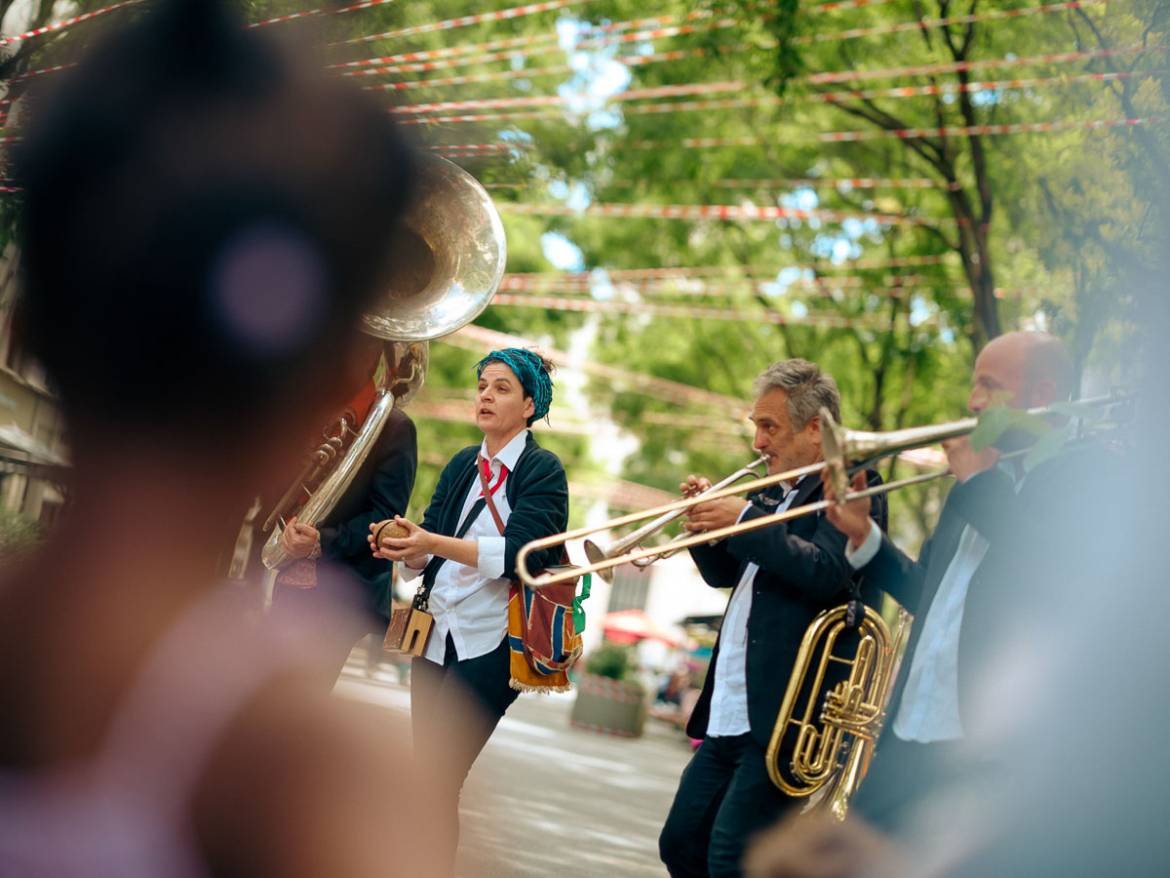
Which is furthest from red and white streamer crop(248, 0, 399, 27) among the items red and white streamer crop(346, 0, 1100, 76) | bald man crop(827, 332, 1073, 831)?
red and white streamer crop(346, 0, 1100, 76)

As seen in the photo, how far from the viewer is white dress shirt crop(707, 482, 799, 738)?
13.4 ft

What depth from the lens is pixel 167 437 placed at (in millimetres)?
1055

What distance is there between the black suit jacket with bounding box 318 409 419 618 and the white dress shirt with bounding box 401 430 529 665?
18cm

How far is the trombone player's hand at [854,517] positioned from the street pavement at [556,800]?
1116 millimetres

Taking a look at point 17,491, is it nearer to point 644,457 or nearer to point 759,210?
point 759,210

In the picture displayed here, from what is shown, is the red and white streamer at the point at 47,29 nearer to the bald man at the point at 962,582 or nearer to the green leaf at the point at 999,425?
the green leaf at the point at 999,425

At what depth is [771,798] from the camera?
3.94m

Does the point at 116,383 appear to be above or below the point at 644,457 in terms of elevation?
below

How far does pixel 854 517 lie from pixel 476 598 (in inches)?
49.5

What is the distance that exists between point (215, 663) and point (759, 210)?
16.6 meters

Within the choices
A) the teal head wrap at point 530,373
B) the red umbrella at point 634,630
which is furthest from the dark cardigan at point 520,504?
the red umbrella at point 634,630

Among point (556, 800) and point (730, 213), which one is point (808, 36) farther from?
point (556, 800)

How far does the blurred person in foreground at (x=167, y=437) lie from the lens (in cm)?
103

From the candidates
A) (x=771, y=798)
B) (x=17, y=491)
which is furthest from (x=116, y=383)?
(x=771, y=798)
